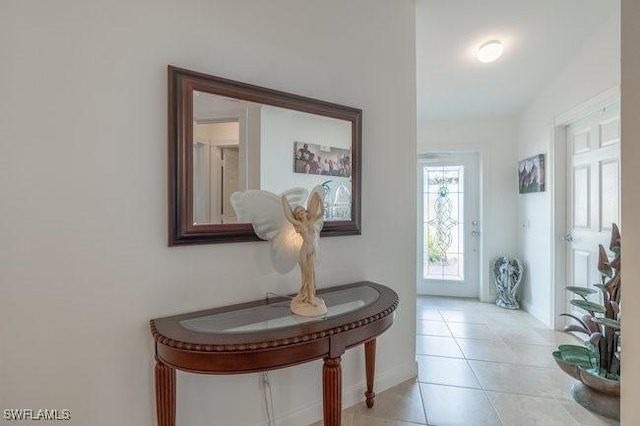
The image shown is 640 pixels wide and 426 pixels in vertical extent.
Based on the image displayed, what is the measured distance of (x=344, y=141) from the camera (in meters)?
2.03

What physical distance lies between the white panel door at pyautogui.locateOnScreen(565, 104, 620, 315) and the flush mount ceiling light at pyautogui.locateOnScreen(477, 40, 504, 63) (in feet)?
3.08

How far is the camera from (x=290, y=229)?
155cm

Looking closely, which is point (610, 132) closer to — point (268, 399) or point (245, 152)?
point (245, 152)

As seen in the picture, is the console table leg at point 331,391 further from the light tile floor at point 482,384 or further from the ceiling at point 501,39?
the ceiling at point 501,39

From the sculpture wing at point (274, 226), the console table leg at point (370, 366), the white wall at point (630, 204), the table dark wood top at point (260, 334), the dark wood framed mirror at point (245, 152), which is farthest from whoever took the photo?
the console table leg at point (370, 366)

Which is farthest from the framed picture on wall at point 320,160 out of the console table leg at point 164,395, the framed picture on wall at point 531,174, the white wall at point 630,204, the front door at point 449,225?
the front door at point 449,225

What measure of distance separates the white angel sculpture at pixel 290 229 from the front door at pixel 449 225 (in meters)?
3.24

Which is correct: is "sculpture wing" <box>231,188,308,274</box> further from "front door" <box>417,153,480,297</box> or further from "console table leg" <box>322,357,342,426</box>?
"front door" <box>417,153,480,297</box>

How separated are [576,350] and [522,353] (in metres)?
0.54

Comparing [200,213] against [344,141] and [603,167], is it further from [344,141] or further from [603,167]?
[603,167]

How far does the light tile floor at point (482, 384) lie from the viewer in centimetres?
187

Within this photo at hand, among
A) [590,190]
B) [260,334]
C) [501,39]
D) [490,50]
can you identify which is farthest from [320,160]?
[590,190]

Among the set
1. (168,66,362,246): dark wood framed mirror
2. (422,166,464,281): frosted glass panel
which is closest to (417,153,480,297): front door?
(422,166,464,281): frosted glass panel

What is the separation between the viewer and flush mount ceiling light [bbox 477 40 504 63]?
2750 mm
